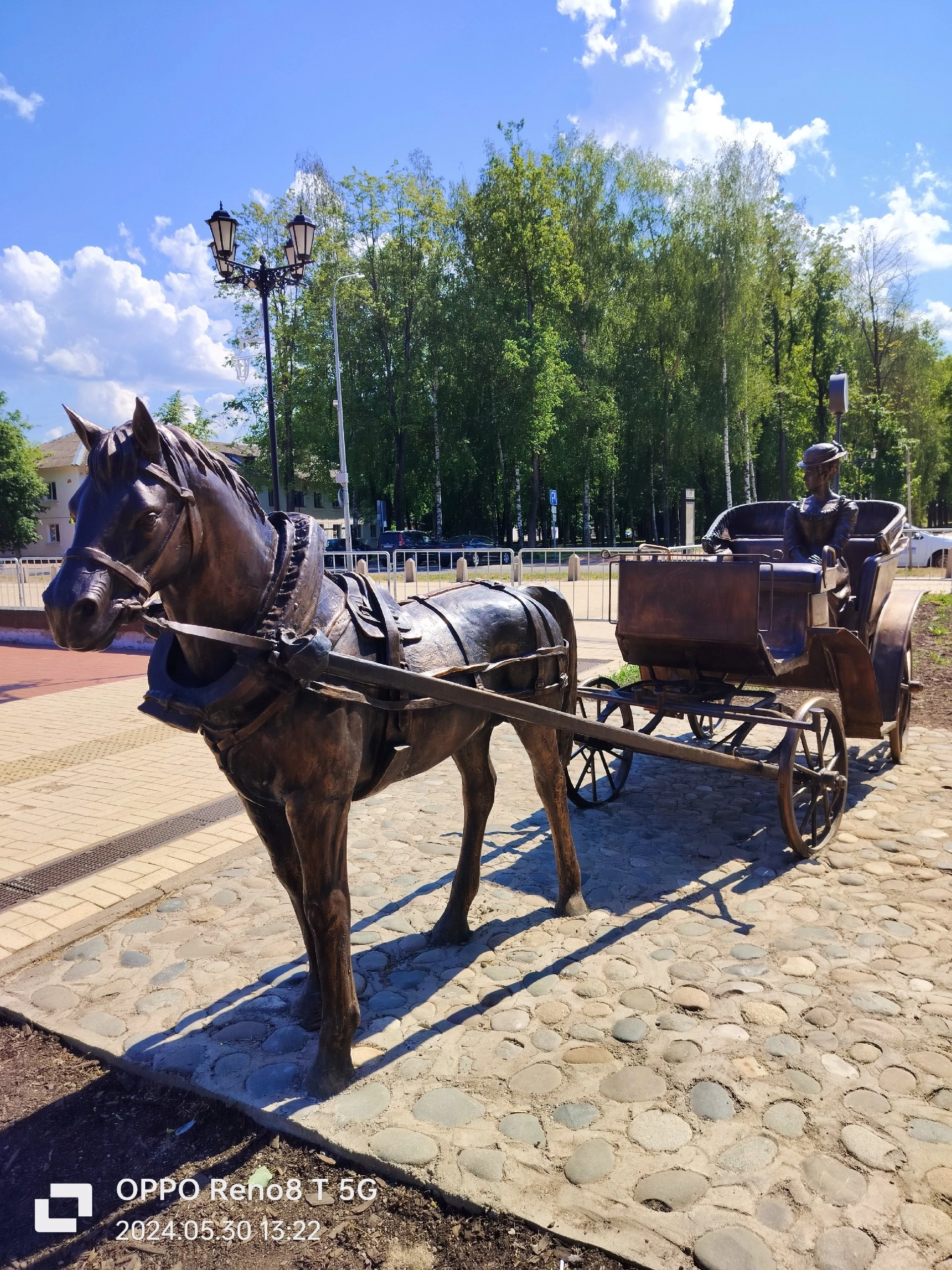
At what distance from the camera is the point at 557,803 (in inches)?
159

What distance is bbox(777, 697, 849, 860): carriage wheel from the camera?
447 centimetres

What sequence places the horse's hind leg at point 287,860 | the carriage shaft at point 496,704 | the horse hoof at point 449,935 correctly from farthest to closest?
the horse hoof at point 449,935 → the horse's hind leg at point 287,860 → the carriage shaft at point 496,704

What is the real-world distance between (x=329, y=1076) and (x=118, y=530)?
6.66 ft

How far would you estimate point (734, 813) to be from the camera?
5.61 metres

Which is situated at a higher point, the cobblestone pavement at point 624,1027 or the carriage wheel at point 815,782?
the carriage wheel at point 815,782

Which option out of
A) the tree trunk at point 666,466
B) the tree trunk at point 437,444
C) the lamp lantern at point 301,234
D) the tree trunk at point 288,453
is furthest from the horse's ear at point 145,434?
the tree trunk at point 666,466

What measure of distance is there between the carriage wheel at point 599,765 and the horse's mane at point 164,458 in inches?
116

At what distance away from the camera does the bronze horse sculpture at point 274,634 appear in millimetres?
2166

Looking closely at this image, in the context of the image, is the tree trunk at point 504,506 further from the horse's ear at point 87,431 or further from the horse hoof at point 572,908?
the horse's ear at point 87,431

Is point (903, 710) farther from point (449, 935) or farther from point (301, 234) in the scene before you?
point (301, 234)

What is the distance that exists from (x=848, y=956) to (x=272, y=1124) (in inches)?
101

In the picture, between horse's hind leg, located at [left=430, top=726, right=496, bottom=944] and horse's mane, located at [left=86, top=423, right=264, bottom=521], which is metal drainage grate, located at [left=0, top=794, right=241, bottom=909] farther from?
horse's mane, located at [left=86, top=423, right=264, bottom=521]

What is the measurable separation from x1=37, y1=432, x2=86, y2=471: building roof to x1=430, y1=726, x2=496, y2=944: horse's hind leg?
181 ft

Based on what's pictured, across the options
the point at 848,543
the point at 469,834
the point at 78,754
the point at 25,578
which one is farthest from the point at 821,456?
the point at 25,578
